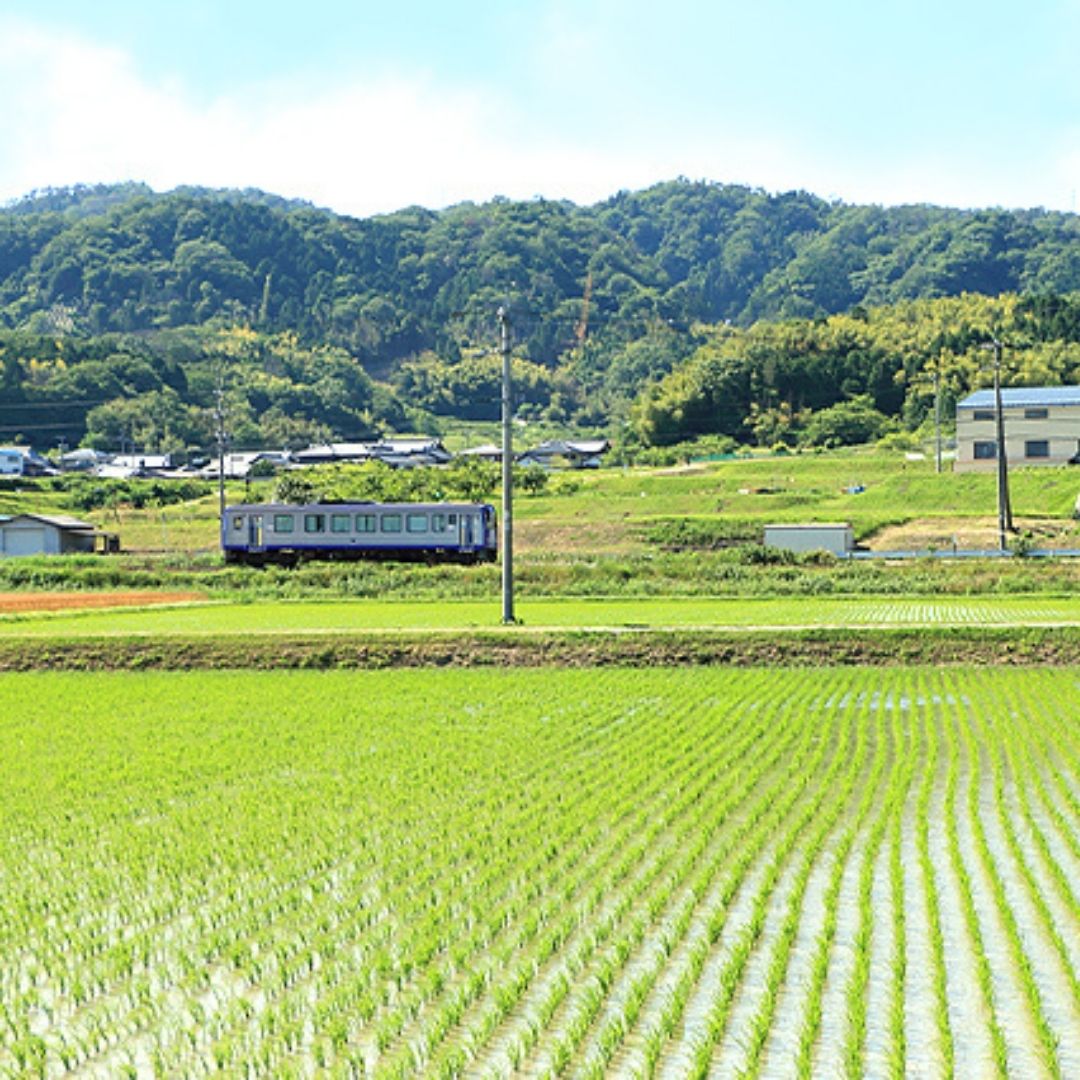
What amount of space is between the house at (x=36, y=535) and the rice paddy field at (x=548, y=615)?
18095mm

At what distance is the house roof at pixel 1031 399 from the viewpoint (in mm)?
62406

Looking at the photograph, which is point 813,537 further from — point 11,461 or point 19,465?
point 11,461

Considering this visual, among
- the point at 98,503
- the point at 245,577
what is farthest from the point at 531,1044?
the point at 98,503

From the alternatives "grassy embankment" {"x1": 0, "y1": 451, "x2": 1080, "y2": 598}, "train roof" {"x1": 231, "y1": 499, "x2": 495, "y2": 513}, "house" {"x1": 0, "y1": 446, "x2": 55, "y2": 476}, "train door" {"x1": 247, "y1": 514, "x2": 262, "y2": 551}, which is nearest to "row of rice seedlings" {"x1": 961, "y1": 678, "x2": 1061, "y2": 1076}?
"grassy embankment" {"x1": 0, "y1": 451, "x2": 1080, "y2": 598}

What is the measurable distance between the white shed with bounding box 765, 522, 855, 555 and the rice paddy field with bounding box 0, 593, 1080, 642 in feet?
36.4

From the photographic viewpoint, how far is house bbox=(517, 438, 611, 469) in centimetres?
9298

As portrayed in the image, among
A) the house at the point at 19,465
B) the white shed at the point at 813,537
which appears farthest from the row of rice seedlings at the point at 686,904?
→ the house at the point at 19,465

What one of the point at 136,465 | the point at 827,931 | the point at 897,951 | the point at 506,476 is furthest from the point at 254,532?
the point at 136,465

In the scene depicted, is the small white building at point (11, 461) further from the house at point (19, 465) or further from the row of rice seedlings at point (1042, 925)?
the row of rice seedlings at point (1042, 925)

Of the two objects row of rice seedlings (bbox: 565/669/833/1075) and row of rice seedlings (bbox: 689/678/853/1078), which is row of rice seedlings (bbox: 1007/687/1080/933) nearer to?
row of rice seedlings (bbox: 689/678/853/1078)

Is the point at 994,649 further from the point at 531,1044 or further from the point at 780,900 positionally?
the point at 531,1044

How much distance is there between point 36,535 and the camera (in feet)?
168

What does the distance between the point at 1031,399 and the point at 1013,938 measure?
195ft

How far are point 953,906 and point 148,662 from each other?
16716 millimetres
